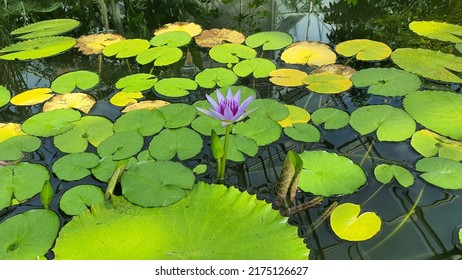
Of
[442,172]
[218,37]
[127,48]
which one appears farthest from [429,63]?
[127,48]

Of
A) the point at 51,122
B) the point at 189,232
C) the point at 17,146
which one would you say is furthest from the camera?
the point at 51,122

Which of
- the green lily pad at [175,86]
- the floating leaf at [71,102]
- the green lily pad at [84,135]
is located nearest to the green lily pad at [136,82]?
the green lily pad at [175,86]

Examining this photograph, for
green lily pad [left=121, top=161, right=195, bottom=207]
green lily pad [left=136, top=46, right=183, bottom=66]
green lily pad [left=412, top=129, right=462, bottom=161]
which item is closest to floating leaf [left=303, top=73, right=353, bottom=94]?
green lily pad [left=412, top=129, right=462, bottom=161]

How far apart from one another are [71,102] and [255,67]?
74 centimetres

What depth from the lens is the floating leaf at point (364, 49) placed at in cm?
195

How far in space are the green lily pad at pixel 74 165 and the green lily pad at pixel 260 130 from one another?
0.47m

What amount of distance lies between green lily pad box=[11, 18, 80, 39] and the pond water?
0.06m

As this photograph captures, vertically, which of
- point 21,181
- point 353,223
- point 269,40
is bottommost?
point 353,223

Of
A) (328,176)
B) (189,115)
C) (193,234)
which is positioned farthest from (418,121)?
(193,234)

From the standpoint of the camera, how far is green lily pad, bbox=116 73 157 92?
180 centimetres

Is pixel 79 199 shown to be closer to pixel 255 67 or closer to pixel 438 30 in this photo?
pixel 255 67

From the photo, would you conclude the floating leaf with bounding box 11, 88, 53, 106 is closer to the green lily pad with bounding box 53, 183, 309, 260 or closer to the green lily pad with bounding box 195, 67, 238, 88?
the green lily pad with bounding box 195, 67, 238, 88

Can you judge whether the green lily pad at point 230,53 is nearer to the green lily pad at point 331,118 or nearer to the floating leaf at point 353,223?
the green lily pad at point 331,118

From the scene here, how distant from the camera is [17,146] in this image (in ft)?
4.89
